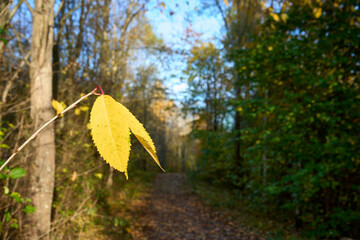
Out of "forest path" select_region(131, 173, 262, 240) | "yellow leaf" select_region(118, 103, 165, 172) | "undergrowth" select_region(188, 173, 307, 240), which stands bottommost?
"forest path" select_region(131, 173, 262, 240)

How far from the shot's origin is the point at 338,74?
13.6ft

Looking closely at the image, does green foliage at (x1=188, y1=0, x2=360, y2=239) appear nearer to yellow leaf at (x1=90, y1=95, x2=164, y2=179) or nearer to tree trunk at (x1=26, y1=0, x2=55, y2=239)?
tree trunk at (x1=26, y1=0, x2=55, y2=239)

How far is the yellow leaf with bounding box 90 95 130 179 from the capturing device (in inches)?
16.4

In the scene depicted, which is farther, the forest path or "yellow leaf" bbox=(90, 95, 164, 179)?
the forest path

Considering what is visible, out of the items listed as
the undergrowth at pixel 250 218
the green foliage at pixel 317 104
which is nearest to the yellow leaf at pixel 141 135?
the green foliage at pixel 317 104

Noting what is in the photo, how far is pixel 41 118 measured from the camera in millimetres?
2586

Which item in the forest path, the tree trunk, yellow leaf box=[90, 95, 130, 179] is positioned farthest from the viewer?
the forest path

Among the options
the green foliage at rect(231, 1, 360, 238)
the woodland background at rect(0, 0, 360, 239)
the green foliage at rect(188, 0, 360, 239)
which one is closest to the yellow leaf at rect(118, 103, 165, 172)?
the woodland background at rect(0, 0, 360, 239)

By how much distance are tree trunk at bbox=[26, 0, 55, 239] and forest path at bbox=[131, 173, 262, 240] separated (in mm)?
2997

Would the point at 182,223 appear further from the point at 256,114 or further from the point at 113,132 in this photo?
the point at 113,132

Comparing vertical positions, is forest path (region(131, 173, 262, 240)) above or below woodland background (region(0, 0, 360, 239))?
below

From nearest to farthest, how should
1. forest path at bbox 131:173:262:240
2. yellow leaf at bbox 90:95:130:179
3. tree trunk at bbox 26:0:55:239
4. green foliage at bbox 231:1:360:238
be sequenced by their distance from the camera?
yellow leaf at bbox 90:95:130:179 → tree trunk at bbox 26:0:55:239 → green foliage at bbox 231:1:360:238 → forest path at bbox 131:173:262:240

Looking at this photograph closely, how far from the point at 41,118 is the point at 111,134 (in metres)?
2.58

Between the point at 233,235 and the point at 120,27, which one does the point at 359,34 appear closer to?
the point at 233,235
